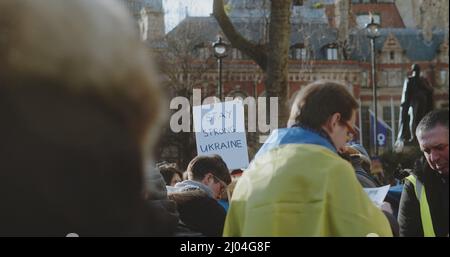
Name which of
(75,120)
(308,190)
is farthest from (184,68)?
(75,120)

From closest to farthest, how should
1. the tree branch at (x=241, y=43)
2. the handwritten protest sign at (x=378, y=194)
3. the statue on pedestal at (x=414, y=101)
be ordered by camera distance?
the handwritten protest sign at (x=378, y=194)
the tree branch at (x=241, y=43)
the statue on pedestal at (x=414, y=101)

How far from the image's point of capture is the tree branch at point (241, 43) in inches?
459

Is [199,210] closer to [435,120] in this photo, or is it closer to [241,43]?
[435,120]

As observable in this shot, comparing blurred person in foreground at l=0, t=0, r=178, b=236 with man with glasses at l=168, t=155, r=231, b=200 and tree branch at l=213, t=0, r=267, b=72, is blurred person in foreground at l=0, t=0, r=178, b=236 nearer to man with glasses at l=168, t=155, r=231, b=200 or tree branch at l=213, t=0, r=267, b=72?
man with glasses at l=168, t=155, r=231, b=200

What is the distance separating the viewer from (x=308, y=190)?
2.76 metres

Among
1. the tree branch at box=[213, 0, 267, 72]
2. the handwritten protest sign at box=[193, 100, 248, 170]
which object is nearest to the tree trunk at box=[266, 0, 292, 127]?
the tree branch at box=[213, 0, 267, 72]

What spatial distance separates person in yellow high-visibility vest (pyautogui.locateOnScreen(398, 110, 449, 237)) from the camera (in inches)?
154

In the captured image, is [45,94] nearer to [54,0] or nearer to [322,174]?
[54,0]

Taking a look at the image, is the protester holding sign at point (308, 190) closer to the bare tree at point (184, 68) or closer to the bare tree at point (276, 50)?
the bare tree at point (276, 50)

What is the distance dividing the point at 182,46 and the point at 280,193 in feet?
96.5

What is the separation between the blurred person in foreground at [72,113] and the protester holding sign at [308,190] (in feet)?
5.45

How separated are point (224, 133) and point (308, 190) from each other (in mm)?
5331

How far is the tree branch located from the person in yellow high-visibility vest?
7634mm

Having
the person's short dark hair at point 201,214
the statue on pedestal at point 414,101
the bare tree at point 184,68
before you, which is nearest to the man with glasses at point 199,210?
the person's short dark hair at point 201,214
